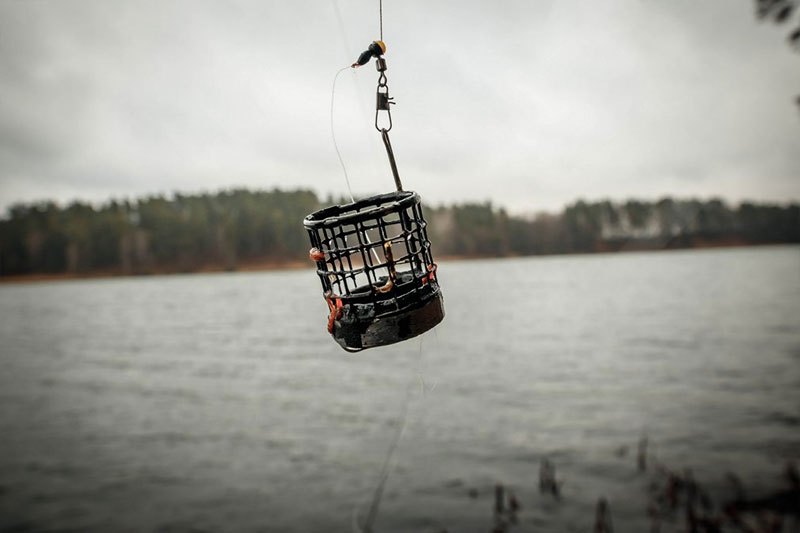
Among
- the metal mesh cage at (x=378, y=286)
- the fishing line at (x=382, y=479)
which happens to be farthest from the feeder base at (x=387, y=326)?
the fishing line at (x=382, y=479)

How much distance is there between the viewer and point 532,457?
40.5 ft

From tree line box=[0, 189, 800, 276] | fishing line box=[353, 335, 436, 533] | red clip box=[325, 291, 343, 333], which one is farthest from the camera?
tree line box=[0, 189, 800, 276]

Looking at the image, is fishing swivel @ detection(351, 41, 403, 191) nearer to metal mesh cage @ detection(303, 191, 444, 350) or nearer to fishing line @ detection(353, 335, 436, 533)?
metal mesh cage @ detection(303, 191, 444, 350)

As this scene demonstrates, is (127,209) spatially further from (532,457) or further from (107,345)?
(532,457)

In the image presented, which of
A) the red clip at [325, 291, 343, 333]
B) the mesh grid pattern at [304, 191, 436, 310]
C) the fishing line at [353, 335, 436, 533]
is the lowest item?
the fishing line at [353, 335, 436, 533]

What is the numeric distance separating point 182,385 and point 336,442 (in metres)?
10.3

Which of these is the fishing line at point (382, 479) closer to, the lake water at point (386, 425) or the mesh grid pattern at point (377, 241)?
the lake water at point (386, 425)

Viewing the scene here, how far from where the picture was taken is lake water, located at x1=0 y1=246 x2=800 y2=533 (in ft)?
35.0

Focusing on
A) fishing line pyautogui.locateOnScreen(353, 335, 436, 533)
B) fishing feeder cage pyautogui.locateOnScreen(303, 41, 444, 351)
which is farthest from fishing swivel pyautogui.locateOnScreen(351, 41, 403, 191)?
fishing line pyautogui.locateOnScreen(353, 335, 436, 533)

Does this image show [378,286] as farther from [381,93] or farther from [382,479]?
[382,479]

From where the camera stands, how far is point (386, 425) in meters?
15.3

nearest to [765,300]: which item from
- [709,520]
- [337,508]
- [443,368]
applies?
[443,368]

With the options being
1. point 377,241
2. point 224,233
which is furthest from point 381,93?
point 224,233

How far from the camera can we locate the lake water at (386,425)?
420 inches
